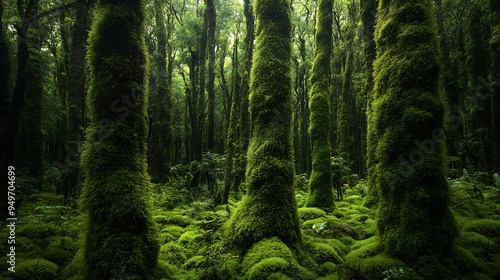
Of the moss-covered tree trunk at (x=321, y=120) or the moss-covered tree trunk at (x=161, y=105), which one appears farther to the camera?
the moss-covered tree trunk at (x=161, y=105)

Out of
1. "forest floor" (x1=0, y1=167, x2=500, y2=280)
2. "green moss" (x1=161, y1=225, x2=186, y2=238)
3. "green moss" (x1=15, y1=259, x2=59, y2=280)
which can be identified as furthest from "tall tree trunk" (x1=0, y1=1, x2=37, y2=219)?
"green moss" (x1=161, y1=225, x2=186, y2=238)

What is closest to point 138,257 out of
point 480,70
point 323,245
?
point 323,245

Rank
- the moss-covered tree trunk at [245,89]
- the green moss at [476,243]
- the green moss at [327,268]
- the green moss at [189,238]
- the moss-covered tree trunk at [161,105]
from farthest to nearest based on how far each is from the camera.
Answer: the moss-covered tree trunk at [161,105]
the moss-covered tree trunk at [245,89]
the green moss at [189,238]
the green moss at [476,243]
the green moss at [327,268]

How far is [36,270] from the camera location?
4699 millimetres

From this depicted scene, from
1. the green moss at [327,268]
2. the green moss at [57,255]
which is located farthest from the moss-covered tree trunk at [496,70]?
the green moss at [57,255]

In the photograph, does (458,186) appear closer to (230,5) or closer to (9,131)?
(9,131)

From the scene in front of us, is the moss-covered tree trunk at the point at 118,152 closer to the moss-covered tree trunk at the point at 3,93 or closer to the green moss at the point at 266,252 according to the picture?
the green moss at the point at 266,252

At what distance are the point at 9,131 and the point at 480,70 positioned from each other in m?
19.0

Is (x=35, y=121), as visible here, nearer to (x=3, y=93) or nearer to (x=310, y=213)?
(x=3, y=93)

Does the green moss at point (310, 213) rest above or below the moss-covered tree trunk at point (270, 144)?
below

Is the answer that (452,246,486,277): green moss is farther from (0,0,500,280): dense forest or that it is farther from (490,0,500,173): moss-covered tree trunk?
(490,0,500,173): moss-covered tree trunk

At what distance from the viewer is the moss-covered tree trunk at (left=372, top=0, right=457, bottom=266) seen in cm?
484

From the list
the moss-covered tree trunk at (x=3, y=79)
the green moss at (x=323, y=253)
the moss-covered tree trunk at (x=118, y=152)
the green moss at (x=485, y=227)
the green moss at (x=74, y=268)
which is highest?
the moss-covered tree trunk at (x=3, y=79)

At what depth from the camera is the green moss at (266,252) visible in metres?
4.96
